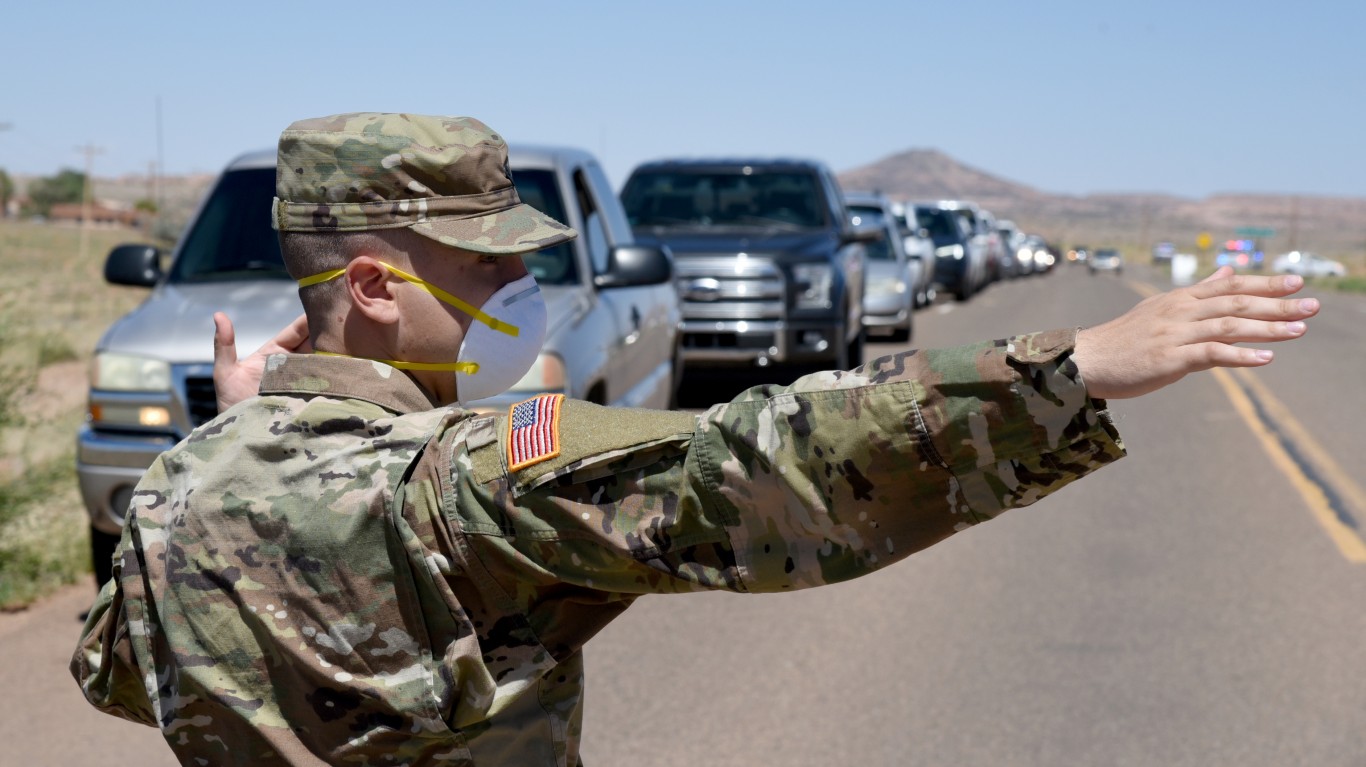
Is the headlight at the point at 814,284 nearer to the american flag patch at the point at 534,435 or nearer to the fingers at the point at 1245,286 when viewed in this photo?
the american flag patch at the point at 534,435

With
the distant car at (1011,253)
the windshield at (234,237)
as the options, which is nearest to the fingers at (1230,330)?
the windshield at (234,237)

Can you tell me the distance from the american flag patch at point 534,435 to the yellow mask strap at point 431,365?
0.95 feet

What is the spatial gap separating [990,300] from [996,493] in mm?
34891

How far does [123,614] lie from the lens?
75.5 inches

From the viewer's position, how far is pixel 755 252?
12.4 meters

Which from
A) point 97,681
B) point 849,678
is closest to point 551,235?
point 97,681

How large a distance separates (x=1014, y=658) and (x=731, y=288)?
7.08m

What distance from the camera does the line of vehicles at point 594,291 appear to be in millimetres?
5977

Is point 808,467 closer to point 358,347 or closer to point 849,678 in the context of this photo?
point 358,347

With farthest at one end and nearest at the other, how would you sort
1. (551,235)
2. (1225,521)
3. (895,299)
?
(895,299) < (1225,521) < (551,235)

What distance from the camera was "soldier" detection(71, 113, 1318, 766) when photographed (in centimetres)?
143

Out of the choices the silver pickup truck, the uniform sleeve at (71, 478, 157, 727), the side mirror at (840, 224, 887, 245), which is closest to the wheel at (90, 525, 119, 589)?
the silver pickup truck

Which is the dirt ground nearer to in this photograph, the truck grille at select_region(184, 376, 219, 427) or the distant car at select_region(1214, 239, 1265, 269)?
the truck grille at select_region(184, 376, 219, 427)

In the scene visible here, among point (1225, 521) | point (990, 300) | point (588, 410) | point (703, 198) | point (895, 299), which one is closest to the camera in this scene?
point (588, 410)
